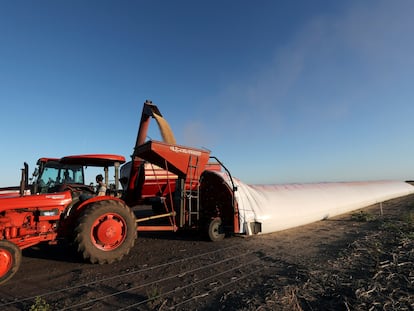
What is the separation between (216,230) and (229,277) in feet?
11.2

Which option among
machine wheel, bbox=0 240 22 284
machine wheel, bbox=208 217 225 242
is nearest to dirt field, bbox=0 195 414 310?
machine wheel, bbox=0 240 22 284

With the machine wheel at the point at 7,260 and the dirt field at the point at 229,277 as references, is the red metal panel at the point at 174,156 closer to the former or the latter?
the dirt field at the point at 229,277

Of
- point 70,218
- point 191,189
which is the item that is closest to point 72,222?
point 70,218

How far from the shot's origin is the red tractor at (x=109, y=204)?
574 cm

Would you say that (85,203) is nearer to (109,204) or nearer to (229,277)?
(109,204)

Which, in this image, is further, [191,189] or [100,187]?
[191,189]

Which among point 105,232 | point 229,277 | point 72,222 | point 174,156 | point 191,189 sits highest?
point 174,156

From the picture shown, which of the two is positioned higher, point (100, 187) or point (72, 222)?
point (100, 187)

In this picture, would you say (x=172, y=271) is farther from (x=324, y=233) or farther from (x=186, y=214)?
(x=324, y=233)

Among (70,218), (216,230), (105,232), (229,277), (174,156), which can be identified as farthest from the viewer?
(216,230)

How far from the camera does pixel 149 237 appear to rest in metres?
9.17

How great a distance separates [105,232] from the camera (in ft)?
20.0

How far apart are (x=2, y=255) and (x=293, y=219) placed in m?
8.75

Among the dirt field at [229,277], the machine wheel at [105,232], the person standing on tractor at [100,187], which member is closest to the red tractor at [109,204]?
the machine wheel at [105,232]
